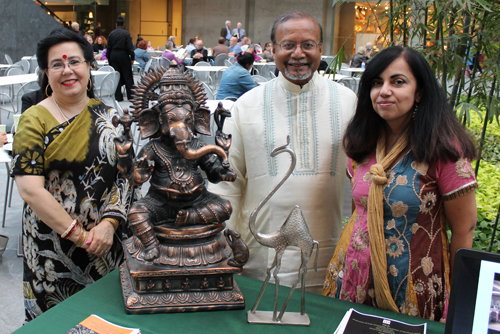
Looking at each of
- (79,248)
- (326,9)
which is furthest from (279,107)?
(326,9)

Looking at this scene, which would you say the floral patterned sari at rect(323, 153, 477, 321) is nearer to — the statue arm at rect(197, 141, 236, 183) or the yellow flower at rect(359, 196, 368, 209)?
the yellow flower at rect(359, 196, 368, 209)

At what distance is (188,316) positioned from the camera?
134cm

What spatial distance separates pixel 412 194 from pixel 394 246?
7.2 inches

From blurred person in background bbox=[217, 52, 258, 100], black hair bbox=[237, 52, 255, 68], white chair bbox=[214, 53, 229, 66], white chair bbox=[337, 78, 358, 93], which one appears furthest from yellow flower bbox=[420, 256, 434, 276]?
white chair bbox=[214, 53, 229, 66]

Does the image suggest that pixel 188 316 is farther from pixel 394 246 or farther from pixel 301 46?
pixel 301 46

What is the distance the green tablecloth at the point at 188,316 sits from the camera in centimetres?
128

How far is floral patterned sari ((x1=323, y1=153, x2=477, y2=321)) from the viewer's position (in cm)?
140

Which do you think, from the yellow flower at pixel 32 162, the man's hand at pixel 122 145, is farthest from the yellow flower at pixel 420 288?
the yellow flower at pixel 32 162

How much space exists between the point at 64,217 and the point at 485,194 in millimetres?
2853

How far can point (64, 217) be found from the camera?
63.6 inches

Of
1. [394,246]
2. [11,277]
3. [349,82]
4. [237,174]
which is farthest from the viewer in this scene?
[349,82]

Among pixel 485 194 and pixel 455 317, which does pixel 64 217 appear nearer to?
pixel 455 317

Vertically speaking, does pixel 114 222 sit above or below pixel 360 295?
above

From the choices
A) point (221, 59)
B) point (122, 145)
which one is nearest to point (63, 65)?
point (122, 145)
